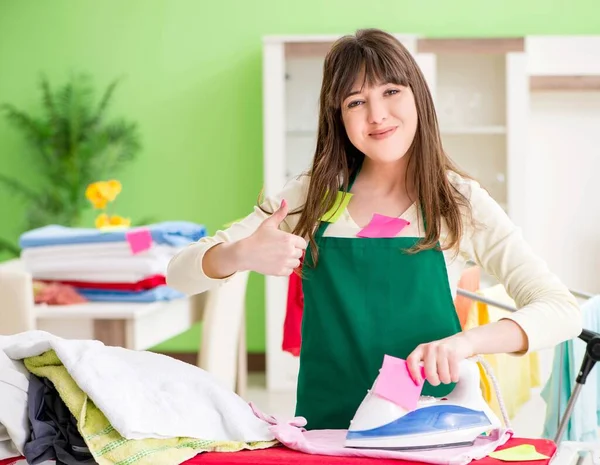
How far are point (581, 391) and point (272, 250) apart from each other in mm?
1204

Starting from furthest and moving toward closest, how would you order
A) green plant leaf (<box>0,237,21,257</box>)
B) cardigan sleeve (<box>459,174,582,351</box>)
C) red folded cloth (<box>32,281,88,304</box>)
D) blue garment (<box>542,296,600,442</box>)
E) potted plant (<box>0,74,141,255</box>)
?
green plant leaf (<box>0,237,21,257</box>) < potted plant (<box>0,74,141,255</box>) < red folded cloth (<box>32,281,88,304</box>) < blue garment (<box>542,296,600,442</box>) < cardigan sleeve (<box>459,174,582,351</box>)

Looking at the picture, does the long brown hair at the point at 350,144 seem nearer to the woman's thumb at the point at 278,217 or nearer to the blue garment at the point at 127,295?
the woman's thumb at the point at 278,217

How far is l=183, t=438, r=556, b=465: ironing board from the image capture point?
122cm

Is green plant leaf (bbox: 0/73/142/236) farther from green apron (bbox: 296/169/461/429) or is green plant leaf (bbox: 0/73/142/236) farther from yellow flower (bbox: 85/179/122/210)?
green apron (bbox: 296/169/461/429)

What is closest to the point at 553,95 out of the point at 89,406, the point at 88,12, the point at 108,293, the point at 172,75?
the point at 172,75

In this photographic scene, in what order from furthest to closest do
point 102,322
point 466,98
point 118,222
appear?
point 466,98, point 118,222, point 102,322

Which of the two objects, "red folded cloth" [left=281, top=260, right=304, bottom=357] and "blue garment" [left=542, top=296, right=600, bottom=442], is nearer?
"blue garment" [left=542, top=296, right=600, bottom=442]

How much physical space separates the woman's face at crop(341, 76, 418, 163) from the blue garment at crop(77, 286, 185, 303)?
1.81 m

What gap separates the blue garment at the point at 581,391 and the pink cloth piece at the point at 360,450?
3.36 feet

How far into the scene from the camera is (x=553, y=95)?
548 cm

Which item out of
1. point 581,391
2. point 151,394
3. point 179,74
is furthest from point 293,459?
point 179,74

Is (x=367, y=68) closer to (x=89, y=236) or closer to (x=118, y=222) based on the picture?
(x=89, y=236)

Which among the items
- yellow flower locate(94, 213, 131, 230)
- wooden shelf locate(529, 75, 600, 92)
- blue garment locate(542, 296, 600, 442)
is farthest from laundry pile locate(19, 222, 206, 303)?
wooden shelf locate(529, 75, 600, 92)

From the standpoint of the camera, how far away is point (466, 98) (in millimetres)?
5242
